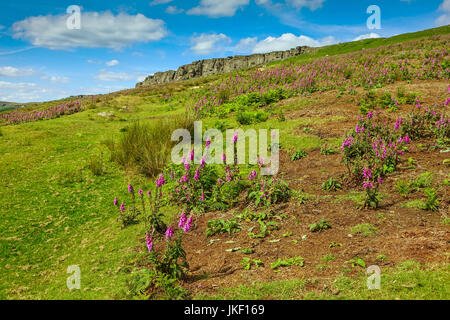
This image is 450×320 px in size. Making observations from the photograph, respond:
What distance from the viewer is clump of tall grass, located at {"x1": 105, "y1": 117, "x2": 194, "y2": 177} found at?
23.1 feet

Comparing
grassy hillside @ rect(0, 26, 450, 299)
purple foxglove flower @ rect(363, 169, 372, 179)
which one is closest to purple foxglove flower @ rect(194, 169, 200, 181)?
grassy hillside @ rect(0, 26, 450, 299)

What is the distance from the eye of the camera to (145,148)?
714 cm

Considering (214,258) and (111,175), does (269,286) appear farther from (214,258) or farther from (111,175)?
(111,175)

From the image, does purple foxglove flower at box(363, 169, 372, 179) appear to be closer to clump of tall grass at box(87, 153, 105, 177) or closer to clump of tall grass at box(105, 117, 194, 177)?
clump of tall grass at box(105, 117, 194, 177)

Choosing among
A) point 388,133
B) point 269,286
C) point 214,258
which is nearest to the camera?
point 269,286

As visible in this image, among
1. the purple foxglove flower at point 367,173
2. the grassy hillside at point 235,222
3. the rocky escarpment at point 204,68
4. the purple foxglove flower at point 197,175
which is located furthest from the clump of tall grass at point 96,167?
the rocky escarpment at point 204,68

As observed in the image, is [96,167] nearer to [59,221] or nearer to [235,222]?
[59,221]

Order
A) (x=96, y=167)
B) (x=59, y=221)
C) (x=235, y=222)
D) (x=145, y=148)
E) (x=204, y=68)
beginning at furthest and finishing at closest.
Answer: (x=204, y=68) < (x=145, y=148) < (x=96, y=167) < (x=59, y=221) < (x=235, y=222)

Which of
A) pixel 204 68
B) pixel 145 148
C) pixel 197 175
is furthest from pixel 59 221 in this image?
pixel 204 68

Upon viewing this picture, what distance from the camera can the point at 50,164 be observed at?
22.5 feet

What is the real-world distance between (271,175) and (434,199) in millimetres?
2837

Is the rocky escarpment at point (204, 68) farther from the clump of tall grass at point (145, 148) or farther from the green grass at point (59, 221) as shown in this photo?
the green grass at point (59, 221)
